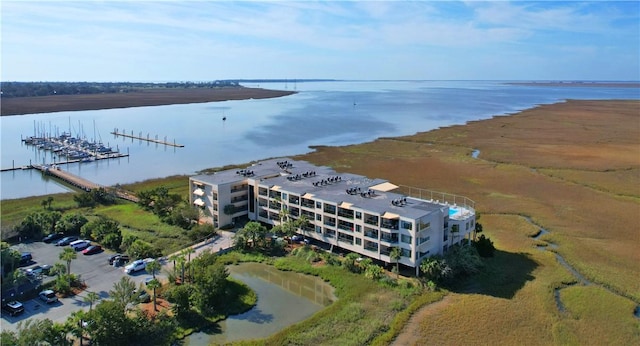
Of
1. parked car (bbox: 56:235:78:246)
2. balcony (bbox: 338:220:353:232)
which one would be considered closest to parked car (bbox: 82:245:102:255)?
parked car (bbox: 56:235:78:246)

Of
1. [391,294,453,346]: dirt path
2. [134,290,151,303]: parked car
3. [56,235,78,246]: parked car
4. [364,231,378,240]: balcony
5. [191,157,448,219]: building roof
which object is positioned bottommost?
[391,294,453,346]: dirt path

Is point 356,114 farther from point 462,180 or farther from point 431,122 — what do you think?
point 462,180

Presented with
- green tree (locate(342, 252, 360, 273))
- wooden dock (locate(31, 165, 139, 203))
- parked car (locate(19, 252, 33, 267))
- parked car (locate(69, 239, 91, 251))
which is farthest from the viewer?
wooden dock (locate(31, 165, 139, 203))

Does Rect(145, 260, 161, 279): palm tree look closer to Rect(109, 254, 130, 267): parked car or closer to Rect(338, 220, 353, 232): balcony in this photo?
Rect(109, 254, 130, 267): parked car

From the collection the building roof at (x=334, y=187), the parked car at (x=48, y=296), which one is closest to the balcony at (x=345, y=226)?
the building roof at (x=334, y=187)

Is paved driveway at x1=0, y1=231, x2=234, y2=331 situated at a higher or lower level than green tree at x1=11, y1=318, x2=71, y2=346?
lower

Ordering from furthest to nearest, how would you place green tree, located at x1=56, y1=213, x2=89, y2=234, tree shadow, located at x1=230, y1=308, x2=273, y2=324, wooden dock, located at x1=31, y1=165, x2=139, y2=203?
wooden dock, located at x1=31, y1=165, x2=139, y2=203 < green tree, located at x1=56, y1=213, x2=89, y2=234 < tree shadow, located at x1=230, y1=308, x2=273, y2=324

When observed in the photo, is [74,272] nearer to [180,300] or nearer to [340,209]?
[180,300]

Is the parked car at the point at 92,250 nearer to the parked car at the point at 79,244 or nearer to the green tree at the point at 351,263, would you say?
the parked car at the point at 79,244

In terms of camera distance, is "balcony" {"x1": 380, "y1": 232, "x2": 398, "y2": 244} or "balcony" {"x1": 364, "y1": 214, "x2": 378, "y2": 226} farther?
"balcony" {"x1": 364, "y1": 214, "x2": 378, "y2": 226}
